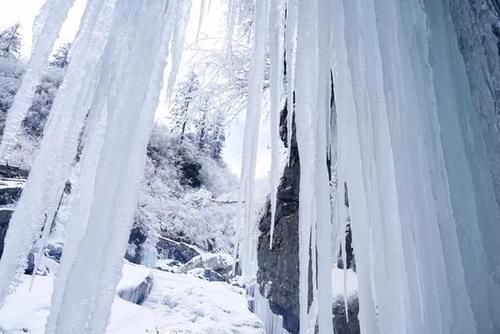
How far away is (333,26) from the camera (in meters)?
1.02

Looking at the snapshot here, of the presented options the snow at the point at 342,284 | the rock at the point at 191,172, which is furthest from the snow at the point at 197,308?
the rock at the point at 191,172

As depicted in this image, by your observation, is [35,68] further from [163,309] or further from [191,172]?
[191,172]

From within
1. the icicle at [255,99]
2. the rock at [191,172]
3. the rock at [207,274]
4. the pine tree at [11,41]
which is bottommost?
the rock at [207,274]

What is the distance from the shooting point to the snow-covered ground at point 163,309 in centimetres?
455

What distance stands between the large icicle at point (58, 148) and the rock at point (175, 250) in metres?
12.3

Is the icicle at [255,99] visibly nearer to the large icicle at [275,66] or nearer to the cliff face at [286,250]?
the large icicle at [275,66]

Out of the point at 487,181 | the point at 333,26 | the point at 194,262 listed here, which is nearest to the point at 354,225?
the point at 487,181

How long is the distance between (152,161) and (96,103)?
14704mm

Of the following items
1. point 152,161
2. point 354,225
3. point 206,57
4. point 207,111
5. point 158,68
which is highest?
point 152,161

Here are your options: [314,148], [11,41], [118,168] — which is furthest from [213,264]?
[11,41]

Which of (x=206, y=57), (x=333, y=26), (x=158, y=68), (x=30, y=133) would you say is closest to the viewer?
(x=158, y=68)

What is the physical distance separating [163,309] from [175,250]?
6091 mm

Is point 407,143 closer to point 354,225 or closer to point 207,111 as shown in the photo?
point 354,225

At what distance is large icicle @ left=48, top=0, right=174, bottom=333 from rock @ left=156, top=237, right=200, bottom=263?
1237 centimetres
